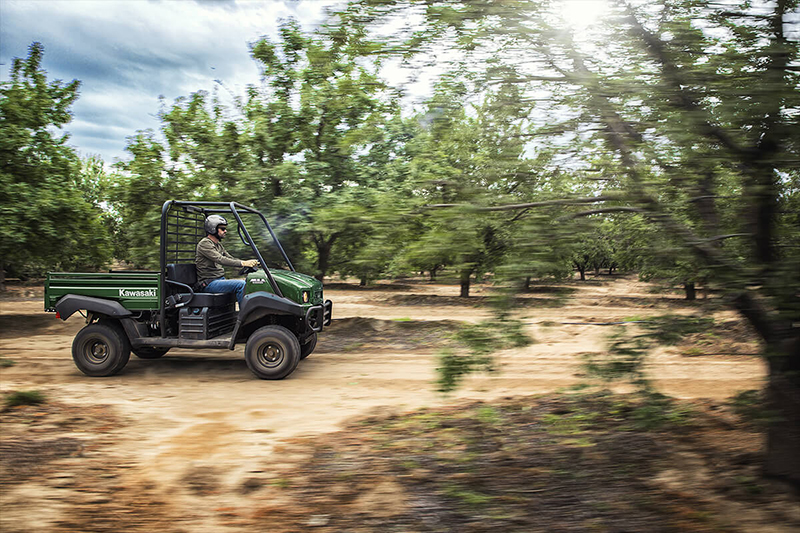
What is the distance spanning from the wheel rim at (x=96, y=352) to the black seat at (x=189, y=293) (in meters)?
1.37

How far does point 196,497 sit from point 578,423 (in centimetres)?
346

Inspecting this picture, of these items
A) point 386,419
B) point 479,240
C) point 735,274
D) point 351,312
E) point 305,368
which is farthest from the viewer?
point 351,312

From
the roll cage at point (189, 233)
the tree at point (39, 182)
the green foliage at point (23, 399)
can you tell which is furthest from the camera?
the tree at point (39, 182)

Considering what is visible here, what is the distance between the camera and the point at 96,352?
7.98 metres

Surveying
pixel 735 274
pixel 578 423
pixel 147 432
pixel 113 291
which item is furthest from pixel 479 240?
pixel 113 291

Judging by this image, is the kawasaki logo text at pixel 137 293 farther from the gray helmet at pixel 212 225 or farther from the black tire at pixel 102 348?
the gray helmet at pixel 212 225

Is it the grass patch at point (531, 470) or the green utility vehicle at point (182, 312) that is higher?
the green utility vehicle at point (182, 312)

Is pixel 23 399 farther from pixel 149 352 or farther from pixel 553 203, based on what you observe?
pixel 553 203

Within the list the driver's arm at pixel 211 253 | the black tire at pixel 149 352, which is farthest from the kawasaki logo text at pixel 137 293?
the black tire at pixel 149 352

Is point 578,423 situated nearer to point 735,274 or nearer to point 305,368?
point 735,274

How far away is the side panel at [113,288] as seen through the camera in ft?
25.6

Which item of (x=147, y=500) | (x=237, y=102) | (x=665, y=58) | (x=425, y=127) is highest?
(x=237, y=102)

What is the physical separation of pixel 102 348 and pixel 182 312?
4.73 ft

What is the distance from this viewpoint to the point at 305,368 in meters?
8.55
